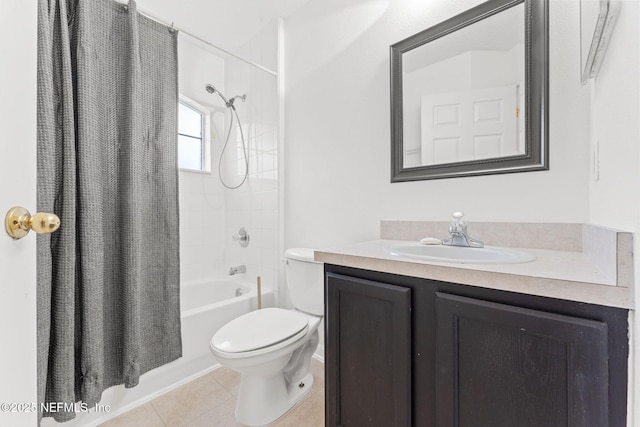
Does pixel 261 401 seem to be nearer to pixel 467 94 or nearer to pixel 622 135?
pixel 622 135

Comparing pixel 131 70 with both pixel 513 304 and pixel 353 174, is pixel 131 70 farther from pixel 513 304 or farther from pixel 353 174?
pixel 513 304

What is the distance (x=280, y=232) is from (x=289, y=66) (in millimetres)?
1256

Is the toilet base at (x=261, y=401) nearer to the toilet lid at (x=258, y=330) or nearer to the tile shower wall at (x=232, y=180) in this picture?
the toilet lid at (x=258, y=330)

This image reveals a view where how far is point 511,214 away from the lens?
1078 mm

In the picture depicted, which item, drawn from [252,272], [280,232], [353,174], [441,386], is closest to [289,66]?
[353,174]

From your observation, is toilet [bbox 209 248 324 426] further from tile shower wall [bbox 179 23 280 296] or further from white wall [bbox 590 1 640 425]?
white wall [bbox 590 1 640 425]

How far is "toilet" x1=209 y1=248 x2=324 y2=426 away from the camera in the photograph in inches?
45.0

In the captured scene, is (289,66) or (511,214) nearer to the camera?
(511,214)

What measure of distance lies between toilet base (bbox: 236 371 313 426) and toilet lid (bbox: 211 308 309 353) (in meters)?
0.24

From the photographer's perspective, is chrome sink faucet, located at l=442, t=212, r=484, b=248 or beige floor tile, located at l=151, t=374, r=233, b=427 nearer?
chrome sink faucet, located at l=442, t=212, r=484, b=248

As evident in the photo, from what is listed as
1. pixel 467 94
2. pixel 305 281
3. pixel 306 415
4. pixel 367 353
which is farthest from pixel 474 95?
pixel 306 415

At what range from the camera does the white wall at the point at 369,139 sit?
3.17 ft
